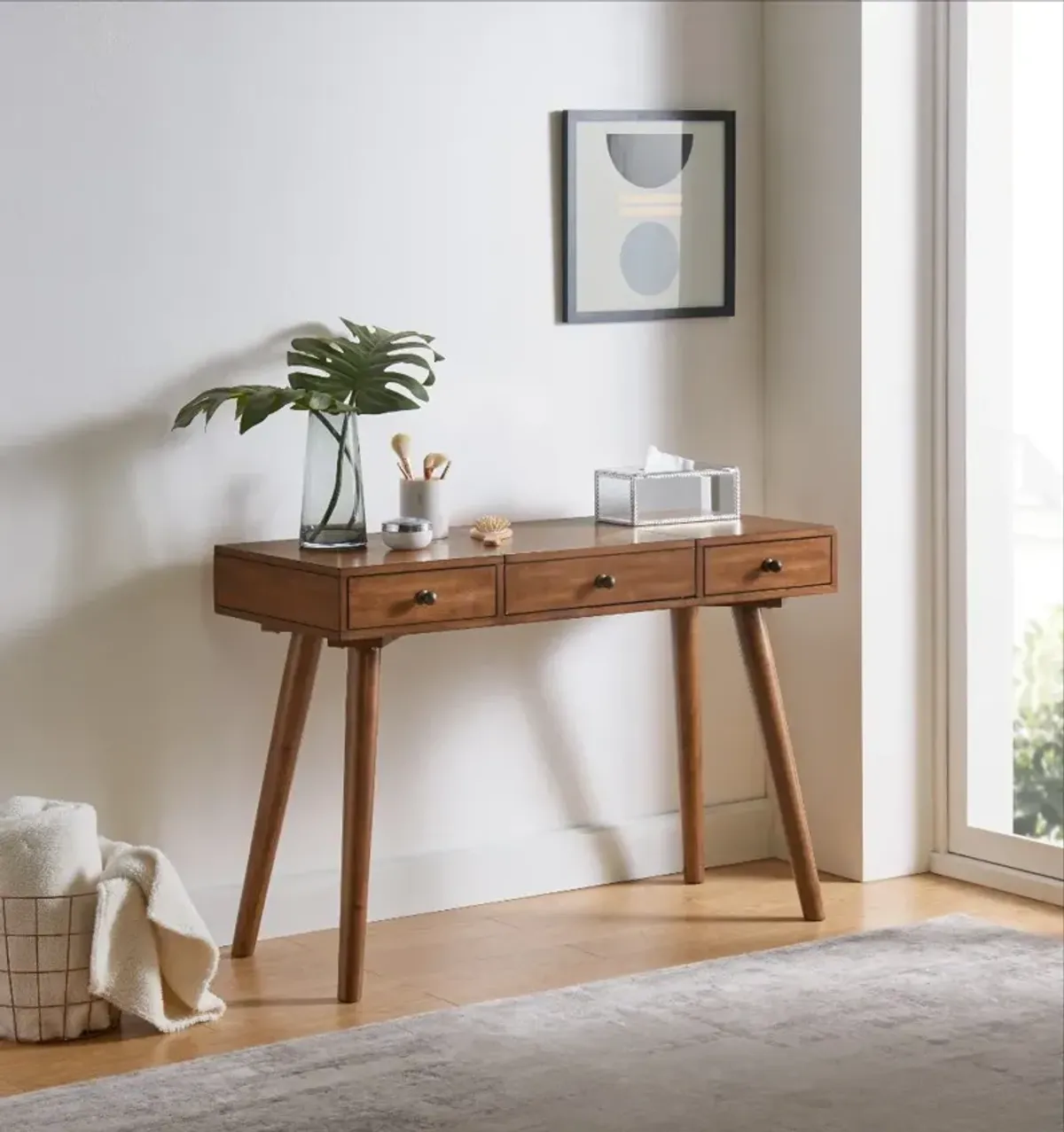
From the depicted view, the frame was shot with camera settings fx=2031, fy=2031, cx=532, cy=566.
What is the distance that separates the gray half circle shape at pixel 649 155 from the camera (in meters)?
4.46

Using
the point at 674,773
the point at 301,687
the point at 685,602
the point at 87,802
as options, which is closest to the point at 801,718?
the point at 674,773

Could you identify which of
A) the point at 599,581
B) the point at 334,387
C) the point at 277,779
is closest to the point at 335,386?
the point at 334,387

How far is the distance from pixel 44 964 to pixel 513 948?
98cm

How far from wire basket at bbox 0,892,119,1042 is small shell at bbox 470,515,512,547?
1.03 metres

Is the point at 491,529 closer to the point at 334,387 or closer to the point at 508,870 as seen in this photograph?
the point at 334,387

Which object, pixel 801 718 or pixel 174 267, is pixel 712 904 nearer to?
pixel 801 718

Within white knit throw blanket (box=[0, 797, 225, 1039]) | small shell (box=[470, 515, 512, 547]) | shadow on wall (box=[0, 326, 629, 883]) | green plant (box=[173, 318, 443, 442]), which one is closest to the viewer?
white knit throw blanket (box=[0, 797, 225, 1039])

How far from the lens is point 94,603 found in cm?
393

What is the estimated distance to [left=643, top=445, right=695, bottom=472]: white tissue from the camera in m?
4.29

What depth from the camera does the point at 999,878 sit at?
4.47m

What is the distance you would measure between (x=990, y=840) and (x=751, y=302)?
1346 millimetres

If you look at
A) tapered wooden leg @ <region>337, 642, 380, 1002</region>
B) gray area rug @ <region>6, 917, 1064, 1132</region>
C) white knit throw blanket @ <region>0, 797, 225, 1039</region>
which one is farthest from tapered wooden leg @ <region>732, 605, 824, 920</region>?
white knit throw blanket @ <region>0, 797, 225, 1039</region>

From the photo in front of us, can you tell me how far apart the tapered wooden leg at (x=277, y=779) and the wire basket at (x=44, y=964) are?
524 mm

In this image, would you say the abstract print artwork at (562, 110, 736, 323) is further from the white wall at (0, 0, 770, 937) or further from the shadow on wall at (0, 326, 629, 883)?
the shadow on wall at (0, 326, 629, 883)
